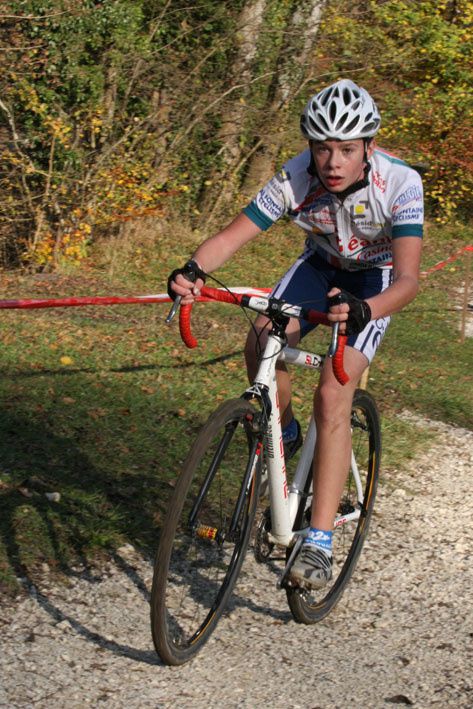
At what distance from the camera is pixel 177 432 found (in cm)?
655

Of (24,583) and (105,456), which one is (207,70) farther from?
(24,583)

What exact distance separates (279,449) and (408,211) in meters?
1.09

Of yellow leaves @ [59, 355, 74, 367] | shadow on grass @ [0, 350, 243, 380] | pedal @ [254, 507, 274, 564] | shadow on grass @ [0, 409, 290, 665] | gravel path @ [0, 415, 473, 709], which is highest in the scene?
pedal @ [254, 507, 274, 564]

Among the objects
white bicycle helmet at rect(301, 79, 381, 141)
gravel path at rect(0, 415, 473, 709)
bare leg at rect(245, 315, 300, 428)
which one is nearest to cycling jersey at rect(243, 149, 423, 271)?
white bicycle helmet at rect(301, 79, 381, 141)

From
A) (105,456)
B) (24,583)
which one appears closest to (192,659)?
(24,583)

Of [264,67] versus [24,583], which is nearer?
[24,583]

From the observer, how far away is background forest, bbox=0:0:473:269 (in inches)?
464

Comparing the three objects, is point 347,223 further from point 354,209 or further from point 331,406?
point 331,406

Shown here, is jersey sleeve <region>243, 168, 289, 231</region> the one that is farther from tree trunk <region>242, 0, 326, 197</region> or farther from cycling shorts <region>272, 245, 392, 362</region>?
tree trunk <region>242, 0, 326, 197</region>

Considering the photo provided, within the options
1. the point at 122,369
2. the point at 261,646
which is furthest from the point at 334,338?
the point at 122,369

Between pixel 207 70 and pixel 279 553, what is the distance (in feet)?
32.6

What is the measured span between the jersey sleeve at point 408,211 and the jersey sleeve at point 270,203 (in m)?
0.50

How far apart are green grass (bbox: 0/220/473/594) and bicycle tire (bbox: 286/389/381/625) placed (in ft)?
2.97

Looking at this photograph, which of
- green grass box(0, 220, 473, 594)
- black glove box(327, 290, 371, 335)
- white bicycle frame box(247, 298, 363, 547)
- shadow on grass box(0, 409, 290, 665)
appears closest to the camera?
black glove box(327, 290, 371, 335)
